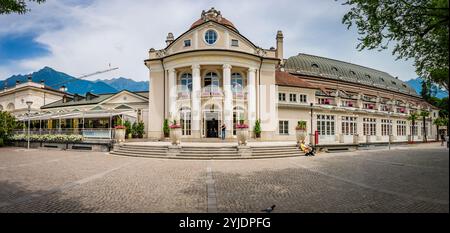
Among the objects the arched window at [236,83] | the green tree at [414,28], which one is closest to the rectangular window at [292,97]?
the arched window at [236,83]

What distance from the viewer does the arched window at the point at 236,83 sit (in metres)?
22.2

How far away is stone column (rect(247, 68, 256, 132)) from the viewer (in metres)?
21.5

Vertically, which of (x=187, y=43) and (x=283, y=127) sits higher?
(x=187, y=43)

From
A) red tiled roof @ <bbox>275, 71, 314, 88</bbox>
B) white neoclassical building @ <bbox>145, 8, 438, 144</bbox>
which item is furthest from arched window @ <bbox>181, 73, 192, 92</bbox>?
red tiled roof @ <bbox>275, 71, 314, 88</bbox>

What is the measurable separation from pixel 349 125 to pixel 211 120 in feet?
52.9

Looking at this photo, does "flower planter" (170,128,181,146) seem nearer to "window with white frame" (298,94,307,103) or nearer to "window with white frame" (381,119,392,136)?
"window with white frame" (381,119,392,136)

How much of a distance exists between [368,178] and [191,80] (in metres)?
22.1

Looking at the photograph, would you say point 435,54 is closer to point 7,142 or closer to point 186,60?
point 186,60

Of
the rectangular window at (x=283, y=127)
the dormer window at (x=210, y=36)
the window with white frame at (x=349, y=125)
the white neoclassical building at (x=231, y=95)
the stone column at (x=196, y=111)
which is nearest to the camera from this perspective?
the stone column at (x=196, y=111)

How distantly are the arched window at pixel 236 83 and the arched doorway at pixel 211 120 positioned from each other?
8.92 ft

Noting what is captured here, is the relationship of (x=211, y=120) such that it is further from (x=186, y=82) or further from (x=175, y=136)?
(x=175, y=136)

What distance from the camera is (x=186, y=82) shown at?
22.9 meters

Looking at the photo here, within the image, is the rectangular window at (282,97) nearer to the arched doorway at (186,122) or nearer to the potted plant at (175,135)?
the arched doorway at (186,122)

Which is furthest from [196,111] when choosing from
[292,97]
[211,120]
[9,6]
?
[9,6]
